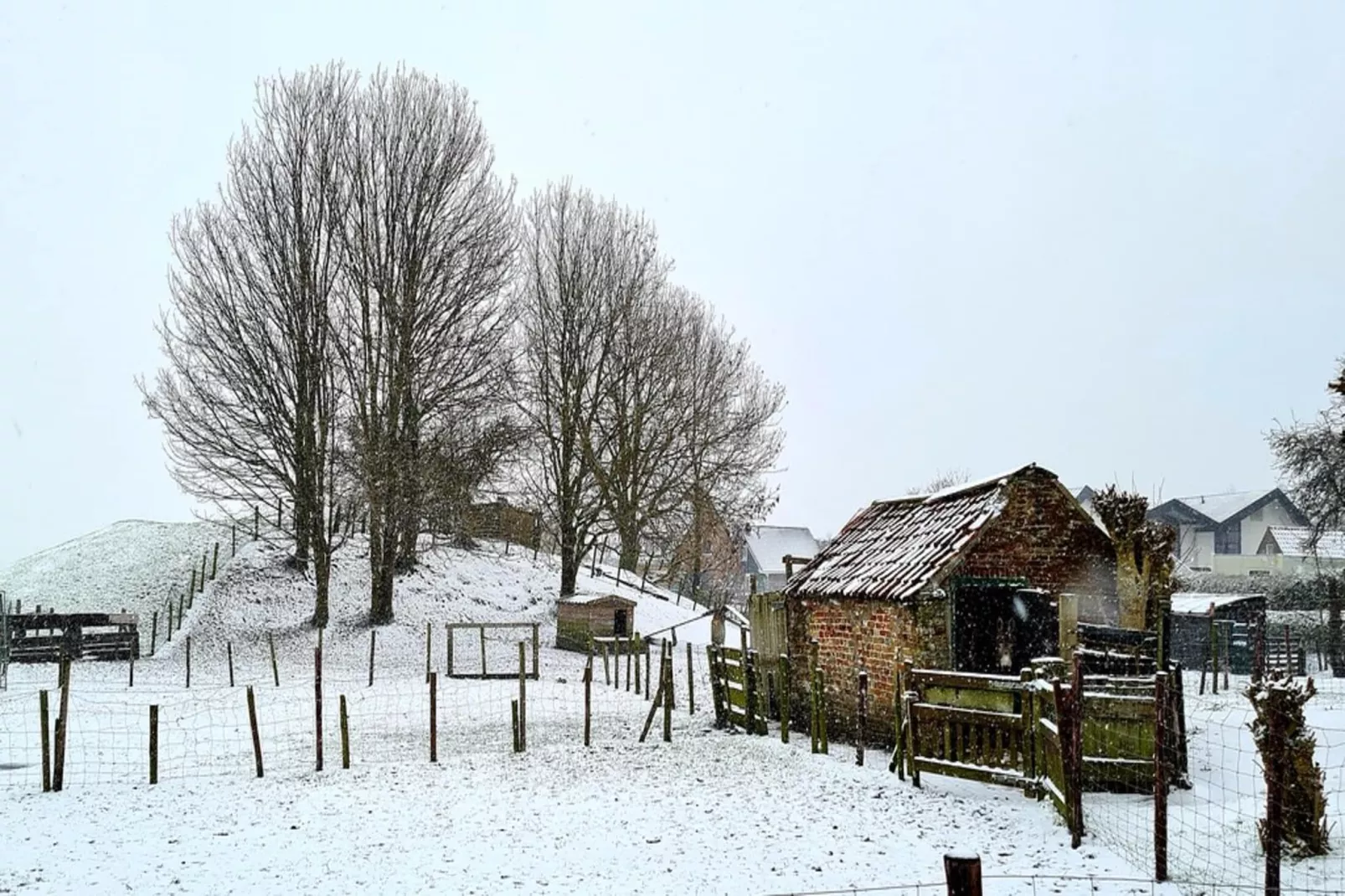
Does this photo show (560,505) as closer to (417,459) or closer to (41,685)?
(417,459)

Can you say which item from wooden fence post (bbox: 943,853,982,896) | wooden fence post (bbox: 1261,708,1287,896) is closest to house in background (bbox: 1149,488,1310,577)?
wooden fence post (bbox: 1261,708,1287,896)

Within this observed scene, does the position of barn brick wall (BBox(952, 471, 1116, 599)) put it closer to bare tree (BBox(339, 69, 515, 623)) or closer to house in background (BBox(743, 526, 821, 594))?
bare tree (BBox(339, 69, 515, 623))

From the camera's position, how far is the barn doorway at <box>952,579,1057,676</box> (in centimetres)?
1483

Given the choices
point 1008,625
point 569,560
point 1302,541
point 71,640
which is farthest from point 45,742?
point 1302,541

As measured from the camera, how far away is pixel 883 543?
1722cm

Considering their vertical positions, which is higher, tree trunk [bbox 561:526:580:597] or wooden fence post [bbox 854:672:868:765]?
tree trunk [bbox 561:526:580:597]

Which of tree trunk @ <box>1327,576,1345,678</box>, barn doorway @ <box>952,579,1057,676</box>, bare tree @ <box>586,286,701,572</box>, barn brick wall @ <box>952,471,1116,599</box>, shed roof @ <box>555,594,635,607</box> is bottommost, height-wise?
tree trunk @ <box>1327,576,1345,678</box>

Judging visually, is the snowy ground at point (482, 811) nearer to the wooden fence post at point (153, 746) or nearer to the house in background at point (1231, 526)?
the wooden fence post at point (153, 746)

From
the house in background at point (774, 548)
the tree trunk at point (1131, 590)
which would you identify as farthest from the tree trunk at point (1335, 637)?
the house in background at point (774, 548)

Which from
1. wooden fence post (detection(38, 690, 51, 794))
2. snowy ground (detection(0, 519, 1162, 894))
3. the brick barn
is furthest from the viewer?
the brick barn

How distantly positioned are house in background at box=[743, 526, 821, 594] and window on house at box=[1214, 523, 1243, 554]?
27.5 m

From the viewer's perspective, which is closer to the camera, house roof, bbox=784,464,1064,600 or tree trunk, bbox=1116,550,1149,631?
tree trunk, bbox=1116,550,1149,631

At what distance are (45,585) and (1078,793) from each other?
3874cm

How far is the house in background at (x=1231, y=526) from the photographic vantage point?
55.6 meters
